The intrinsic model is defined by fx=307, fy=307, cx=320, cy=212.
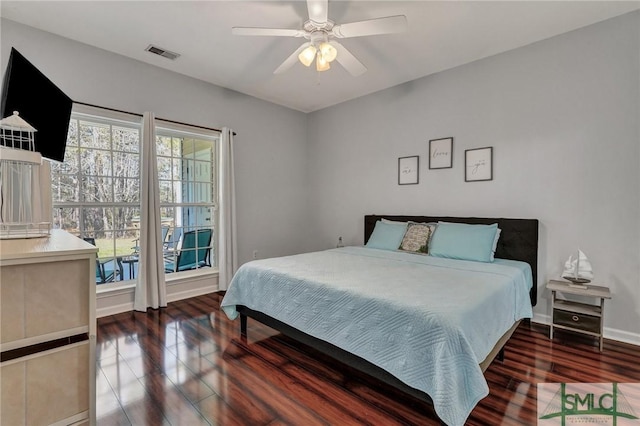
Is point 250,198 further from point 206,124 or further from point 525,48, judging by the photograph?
point 525,48

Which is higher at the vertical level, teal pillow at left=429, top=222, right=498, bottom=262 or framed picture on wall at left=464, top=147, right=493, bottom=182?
framed picture on wall at left=464, top=147, right=493, bottom=182

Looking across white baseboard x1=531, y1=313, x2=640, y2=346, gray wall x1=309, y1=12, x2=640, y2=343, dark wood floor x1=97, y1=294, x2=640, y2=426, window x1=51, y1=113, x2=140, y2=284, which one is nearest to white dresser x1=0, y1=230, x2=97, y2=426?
dark wood floor x1=97, y1=294, x2=640, y2=426

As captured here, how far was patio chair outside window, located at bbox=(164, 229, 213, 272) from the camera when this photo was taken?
392 cm

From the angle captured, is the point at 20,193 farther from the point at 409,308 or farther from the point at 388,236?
the point at 388,236

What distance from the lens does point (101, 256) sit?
3346mm

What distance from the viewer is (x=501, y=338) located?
6.95 ft

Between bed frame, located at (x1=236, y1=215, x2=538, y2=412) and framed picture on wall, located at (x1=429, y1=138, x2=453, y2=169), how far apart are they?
0.65 meters

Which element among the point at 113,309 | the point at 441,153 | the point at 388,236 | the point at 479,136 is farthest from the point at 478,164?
the point at 113,309

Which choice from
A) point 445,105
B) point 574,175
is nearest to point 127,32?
point 445,105

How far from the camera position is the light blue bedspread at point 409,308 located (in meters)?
1.49

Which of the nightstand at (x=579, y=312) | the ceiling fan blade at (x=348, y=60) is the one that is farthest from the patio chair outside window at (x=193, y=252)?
the nightstand at (x=579, y=312)

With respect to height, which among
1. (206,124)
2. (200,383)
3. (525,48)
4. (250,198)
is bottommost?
(200,383)

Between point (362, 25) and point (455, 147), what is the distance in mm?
2021

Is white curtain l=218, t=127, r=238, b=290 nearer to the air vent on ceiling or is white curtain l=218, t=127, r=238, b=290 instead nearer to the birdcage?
the air vent on ceiling
